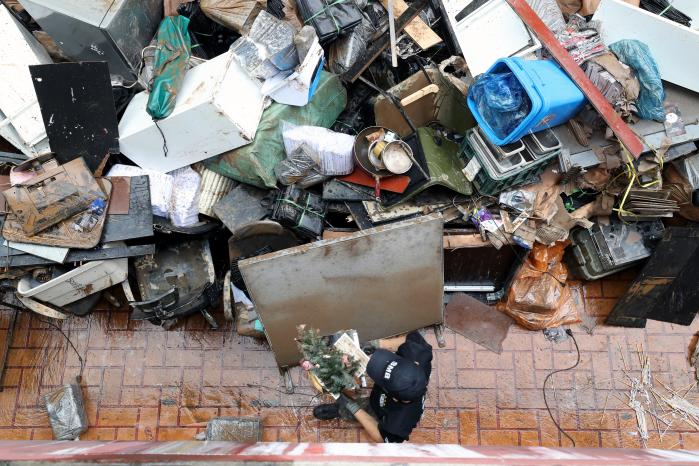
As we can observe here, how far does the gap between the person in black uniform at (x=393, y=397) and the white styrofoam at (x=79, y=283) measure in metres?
2.12

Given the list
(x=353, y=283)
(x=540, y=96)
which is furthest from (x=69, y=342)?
(x=540, y=96)

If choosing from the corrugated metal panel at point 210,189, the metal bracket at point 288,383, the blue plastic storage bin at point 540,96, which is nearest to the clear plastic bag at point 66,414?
the metal bracket at point 288,383

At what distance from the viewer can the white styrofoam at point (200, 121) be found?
4.52m

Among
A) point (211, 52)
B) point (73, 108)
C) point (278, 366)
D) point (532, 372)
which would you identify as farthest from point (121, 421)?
point (532, 372)

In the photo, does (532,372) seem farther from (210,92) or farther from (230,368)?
(210,92)

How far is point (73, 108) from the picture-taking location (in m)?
4.76

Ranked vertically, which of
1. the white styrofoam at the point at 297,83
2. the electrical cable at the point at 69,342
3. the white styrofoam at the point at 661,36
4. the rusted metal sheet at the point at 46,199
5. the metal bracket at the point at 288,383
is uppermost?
the white styrofoam at the point at 661,36

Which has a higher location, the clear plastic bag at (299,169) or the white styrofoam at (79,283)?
the clear plastic bag at (299,169)

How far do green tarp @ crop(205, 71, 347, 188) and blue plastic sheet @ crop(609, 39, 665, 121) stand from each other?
2417 mm

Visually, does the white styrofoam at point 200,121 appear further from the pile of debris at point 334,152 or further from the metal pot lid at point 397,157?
the metal pot lid at point 397,157

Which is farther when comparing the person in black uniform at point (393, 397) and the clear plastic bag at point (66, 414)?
the clear plastic bag at point (66, 414)

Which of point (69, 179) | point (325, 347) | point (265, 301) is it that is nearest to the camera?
point (325, 347)

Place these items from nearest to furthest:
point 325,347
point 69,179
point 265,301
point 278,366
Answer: point 325,347, point 265,301, point 69,179, point 278,366

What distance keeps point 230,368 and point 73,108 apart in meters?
2.64
